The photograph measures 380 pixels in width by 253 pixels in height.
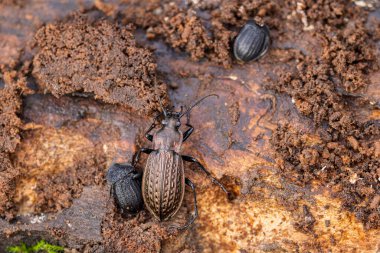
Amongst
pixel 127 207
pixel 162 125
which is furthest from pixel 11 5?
pixel 127 207

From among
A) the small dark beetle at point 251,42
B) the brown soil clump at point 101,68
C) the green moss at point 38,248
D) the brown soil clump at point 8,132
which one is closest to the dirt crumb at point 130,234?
the green moss at point 38,248

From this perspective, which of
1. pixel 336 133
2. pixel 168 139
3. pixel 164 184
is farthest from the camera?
pixel 168 139

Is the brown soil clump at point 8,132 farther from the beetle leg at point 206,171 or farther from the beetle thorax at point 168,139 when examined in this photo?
the beetle leg at point 206,171

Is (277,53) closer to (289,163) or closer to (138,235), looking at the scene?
(289,163)

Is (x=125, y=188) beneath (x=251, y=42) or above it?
beneath

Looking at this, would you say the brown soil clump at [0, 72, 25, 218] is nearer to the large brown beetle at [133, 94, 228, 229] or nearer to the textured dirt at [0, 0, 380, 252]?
the textured dirt at [0, 0, 380, 252]

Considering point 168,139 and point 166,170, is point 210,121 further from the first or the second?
point 166,170

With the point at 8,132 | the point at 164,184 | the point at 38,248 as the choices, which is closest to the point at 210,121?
the point at 164,184
